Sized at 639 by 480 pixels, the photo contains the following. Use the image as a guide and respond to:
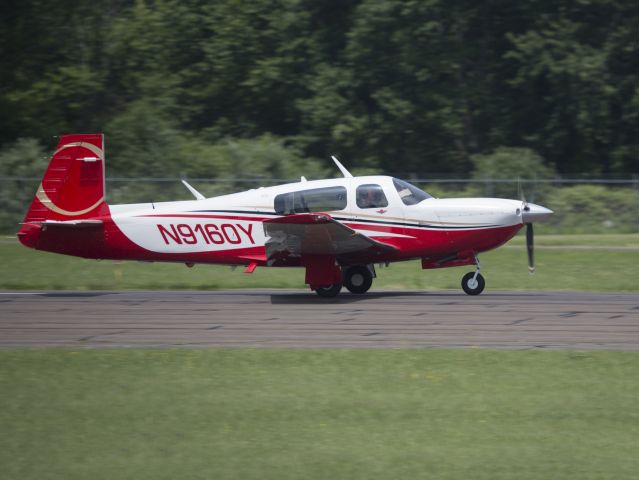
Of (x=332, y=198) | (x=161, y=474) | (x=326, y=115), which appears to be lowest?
(x=161, y=474)

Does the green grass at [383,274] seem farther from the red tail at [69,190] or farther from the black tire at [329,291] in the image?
the red tail at [69,190]

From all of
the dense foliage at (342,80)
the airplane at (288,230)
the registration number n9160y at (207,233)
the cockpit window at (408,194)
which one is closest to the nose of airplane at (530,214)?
the airplane at (288,230)

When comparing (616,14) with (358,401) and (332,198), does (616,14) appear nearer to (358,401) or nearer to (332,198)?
(332,198)

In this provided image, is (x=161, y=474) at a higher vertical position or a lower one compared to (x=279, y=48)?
lower

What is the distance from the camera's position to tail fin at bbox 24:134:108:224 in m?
17.5

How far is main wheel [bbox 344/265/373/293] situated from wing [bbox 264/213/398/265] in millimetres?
508

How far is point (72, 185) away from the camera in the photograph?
17.5 metres

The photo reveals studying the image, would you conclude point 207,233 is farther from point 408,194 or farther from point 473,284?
point 473,284

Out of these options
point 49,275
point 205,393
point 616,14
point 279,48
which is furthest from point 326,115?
point 205,393

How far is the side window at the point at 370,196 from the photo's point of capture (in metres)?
16.9

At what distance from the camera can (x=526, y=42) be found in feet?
126

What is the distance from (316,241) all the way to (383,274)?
5123mm

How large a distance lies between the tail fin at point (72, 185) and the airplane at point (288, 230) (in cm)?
2

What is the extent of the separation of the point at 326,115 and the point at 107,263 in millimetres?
17624
